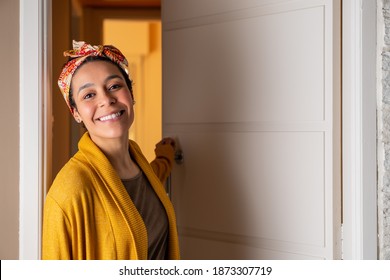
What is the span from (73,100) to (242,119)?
70 cm

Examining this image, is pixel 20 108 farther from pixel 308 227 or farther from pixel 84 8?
pixel 84 8

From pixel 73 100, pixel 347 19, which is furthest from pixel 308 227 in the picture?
pixel 73 100

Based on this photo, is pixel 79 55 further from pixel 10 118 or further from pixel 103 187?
pixel 103 187

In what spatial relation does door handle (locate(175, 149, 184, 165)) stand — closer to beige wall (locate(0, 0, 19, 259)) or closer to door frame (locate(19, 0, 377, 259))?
door frame (locate(19, 0, 377, 259))

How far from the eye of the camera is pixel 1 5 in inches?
73.7

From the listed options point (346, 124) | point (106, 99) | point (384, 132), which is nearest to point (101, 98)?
point (106, 99)

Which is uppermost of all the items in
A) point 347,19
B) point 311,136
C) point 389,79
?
point 347,19

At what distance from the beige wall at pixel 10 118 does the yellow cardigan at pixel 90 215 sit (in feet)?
0.81

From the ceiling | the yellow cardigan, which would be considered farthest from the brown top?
the ceiling

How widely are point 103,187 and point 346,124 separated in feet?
2.78

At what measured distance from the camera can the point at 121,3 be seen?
401cm

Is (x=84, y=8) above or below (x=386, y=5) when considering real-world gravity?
above

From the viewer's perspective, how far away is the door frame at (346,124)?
73.6 inches

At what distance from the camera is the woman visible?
65.1 inches
